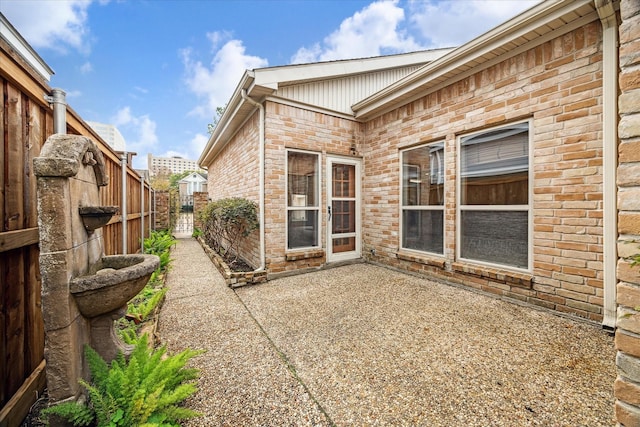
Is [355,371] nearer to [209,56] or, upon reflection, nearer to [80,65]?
[80,65]

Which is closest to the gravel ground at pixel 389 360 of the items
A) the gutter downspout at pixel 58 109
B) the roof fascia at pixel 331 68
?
the gutter downspout at pixel 58 109

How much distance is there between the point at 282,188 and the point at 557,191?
3.78 m

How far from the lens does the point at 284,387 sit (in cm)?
177

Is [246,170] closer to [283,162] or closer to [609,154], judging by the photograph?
[283,162]

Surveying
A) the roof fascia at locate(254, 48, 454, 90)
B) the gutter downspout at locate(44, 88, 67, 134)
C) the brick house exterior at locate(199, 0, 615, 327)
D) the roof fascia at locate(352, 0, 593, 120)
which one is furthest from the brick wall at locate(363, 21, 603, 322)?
the gutter downspout at locate(44, 88, 67, 134)

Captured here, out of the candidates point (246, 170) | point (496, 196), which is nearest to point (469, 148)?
point (496, 196)

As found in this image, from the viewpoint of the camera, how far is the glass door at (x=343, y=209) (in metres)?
5.05

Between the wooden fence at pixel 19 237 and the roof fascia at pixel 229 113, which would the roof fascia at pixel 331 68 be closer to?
the roof fascia at pixel 229 113

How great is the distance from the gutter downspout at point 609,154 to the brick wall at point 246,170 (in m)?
4.48

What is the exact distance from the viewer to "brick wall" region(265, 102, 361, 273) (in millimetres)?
4398

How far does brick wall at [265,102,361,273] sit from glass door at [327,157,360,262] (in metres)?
0.19

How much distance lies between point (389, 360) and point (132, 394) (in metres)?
1.75

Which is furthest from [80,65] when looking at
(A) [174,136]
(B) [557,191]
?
(A) [174,136]

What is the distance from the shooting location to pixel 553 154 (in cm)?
296
